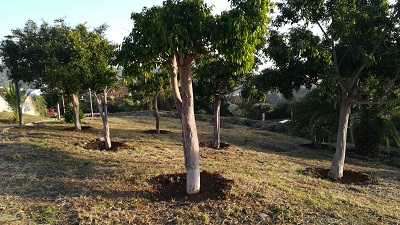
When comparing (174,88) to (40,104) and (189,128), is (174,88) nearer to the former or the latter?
(189,128)

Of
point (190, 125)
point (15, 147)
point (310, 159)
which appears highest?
point (190, 125)

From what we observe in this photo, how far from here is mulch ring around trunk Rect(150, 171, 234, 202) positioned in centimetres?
500

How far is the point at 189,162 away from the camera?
512cm

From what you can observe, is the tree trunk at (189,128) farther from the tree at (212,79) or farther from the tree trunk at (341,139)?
the tree at (212,79)

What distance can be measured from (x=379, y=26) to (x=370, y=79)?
70.5 inches

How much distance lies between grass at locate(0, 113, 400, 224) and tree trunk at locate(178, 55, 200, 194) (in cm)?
37

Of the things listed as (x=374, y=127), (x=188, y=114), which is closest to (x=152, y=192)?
(x=188, y=114)

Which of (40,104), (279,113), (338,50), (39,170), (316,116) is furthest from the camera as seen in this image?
(279,113)

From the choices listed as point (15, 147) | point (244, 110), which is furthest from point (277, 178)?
point (244, 110)

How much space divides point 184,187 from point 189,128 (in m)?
1.22

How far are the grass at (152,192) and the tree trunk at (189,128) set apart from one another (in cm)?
37

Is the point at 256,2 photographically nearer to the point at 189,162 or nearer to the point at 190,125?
the point at 190,125

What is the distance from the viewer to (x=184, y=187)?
218 inches

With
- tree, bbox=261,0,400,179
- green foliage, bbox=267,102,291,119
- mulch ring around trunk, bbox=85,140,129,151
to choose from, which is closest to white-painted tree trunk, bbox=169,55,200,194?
tree, bbox=261,0,400,179
